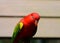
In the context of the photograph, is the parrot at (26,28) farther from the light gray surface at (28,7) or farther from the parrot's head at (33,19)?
the light gray surface at (28,7)

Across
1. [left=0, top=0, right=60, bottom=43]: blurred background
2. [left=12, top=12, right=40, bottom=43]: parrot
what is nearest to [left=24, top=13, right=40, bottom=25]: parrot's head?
[left=12, top=12, right=40, bottom=43]: parrot

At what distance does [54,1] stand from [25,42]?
0.51m

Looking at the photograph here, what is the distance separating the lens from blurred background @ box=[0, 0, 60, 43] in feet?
4.20

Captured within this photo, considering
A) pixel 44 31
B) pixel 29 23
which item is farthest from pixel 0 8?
pixel 29 23

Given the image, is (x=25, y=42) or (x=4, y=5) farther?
(x=4, y=5)

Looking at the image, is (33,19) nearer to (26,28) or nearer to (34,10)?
(26,28)

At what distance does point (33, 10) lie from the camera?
1289 mm

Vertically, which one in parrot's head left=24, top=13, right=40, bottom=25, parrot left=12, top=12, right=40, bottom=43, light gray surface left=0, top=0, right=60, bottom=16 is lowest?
parrot left=12, top=12, right=40, bottom=43

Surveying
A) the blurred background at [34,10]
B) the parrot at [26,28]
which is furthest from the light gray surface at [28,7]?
the parrot at [26,28]

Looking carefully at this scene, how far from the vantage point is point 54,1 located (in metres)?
1.30

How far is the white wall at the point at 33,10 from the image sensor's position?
1.28 metres

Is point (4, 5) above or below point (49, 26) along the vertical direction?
above

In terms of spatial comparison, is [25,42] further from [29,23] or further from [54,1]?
[54,1]

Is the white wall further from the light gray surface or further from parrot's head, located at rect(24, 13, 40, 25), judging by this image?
parrot's head, located at rect(24, 13, 40, 25)
